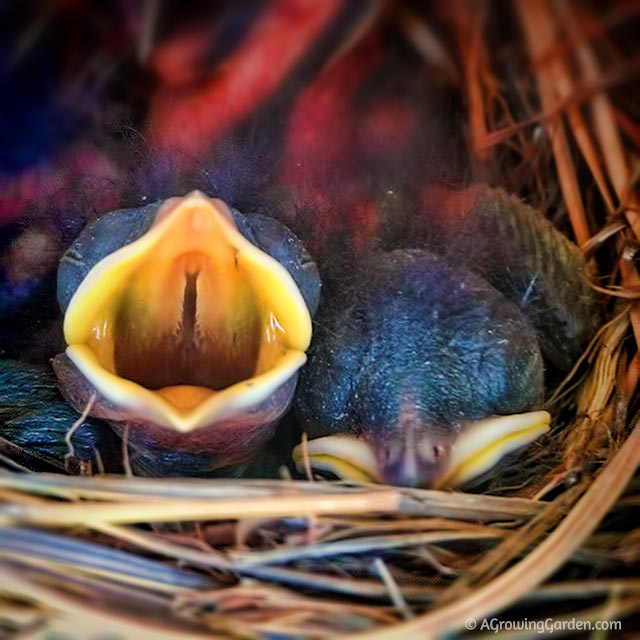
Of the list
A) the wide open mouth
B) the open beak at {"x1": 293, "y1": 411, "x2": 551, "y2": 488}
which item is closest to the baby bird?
the open beak at {"x1": 293, "y1": 411, "x2": 551, "y2": 488}

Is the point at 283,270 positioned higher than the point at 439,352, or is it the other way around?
the point at 283,270

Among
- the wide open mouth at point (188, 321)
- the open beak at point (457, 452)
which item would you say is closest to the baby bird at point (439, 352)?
the open beak at point (457, 452)

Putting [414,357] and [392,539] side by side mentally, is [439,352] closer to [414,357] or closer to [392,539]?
[414,357]

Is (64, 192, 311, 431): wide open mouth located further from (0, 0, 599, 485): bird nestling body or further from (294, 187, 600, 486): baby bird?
(294, 187, 600, 486): baby bird

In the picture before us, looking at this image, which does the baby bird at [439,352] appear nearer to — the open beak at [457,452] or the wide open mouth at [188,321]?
the open beak at [457,452]

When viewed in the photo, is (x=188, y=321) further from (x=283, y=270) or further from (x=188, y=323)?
(x=283, y=270)

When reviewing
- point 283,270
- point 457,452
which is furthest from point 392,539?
point 283,270

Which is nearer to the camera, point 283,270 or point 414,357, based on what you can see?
point 283,270
